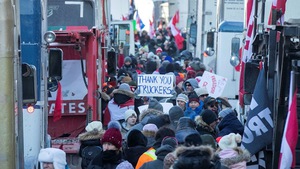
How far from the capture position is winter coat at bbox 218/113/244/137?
1245 cm

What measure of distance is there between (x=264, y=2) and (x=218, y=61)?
485 inches

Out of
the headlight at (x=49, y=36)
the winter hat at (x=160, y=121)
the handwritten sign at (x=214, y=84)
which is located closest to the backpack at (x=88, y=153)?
the winter hat at (x=160, y=121)

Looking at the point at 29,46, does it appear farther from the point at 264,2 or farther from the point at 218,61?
the point at 218,61

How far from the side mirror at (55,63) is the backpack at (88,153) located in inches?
39.4

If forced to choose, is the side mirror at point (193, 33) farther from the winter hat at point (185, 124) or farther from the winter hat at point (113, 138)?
the winter hat at point (113, 138)

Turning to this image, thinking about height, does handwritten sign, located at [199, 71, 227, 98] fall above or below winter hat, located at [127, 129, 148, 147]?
below

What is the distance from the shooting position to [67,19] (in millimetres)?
15875

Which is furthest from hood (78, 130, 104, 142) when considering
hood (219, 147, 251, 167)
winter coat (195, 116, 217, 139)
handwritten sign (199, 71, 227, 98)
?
handwritten sign (199, 71, 227, 98)

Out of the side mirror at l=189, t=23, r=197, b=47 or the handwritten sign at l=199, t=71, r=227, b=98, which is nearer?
the handwritten sign at l=199, t=71, r=227, b=98

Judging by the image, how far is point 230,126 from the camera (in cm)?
1252

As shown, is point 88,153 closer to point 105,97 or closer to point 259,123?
point 259,123

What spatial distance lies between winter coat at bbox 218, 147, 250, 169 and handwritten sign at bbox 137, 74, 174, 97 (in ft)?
28.4

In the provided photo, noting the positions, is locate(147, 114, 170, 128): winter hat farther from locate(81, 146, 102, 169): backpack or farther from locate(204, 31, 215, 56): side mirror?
locate(204, 31, 215, 56): side mirror

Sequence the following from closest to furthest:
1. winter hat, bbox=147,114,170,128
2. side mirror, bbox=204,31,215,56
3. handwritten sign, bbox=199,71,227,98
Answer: winter hat, bbox=147,114,170,128, handwritten sign, bbox=199,71,227,98, side mirror, bbox=204,31,215,56
